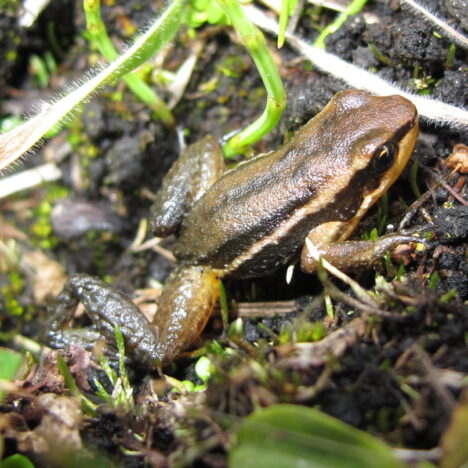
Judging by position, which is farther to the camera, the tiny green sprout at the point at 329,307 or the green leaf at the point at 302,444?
the tiny green sprout at the point at 329,307

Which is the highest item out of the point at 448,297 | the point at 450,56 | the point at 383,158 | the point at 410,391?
the point at 450,56

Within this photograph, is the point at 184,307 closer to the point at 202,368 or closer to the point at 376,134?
the point at 202,368

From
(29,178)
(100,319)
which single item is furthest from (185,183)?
(29,178)

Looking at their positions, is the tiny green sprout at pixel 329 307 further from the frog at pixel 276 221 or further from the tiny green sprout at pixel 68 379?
the tiny green sprout at pixel 68 379

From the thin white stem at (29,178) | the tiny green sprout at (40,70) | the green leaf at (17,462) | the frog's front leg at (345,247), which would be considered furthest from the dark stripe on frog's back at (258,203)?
the tiny green sprout at (40,70)

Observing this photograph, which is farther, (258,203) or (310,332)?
(258,203)

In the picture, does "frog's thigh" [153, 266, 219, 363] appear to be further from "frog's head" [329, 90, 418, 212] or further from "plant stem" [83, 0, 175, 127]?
"plant stem" [83, 0, 175, 127]
